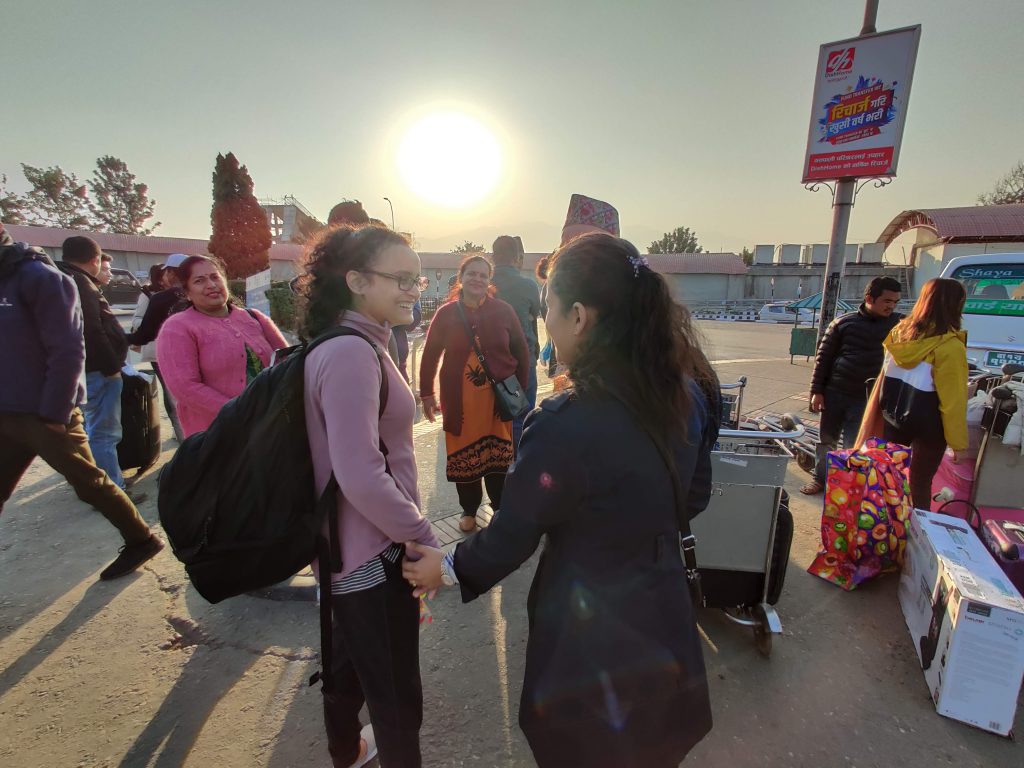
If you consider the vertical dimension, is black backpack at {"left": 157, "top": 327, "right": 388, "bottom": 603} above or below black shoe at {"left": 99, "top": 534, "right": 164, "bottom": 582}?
above

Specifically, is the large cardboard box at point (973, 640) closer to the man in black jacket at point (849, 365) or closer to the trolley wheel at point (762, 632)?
the trolley wheel at point (762, 632)

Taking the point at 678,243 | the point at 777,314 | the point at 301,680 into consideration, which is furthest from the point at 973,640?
the point at 678,243

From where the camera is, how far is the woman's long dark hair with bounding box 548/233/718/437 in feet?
3.54

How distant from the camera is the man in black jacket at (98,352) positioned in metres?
3.42

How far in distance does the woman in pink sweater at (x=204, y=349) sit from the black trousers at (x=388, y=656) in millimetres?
1526

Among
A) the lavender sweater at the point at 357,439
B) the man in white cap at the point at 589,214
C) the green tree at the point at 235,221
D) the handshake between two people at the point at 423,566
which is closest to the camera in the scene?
the lavender sweater at the point at 357,439

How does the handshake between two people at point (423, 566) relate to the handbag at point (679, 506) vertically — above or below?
below

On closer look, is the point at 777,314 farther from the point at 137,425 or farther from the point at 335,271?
the point at 335,271

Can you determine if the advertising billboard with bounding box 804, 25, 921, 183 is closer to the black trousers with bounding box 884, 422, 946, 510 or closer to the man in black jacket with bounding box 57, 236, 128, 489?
the black trousers with bounding box 884, 422, 946, 510

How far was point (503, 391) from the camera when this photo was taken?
125 inches

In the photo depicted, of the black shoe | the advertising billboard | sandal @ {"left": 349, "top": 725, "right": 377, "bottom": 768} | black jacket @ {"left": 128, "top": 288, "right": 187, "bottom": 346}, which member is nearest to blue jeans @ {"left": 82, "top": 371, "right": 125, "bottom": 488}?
black jacket @ {"left": 128, "top": 288, "right": 187, "bottom": 346}

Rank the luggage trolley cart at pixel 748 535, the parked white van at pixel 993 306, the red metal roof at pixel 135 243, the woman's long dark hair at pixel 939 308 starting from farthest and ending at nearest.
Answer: the red metal roof at pixel 135 243
the parked white van at pixel 993 306
the woman's long dark hair at pixel 939 308
the luggage trolley cart at pixel 748 535

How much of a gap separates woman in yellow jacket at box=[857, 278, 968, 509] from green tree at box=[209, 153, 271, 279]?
2895cm

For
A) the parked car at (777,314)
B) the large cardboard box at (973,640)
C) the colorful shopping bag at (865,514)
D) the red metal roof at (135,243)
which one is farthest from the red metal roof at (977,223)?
the red metal roof at (135,243)
